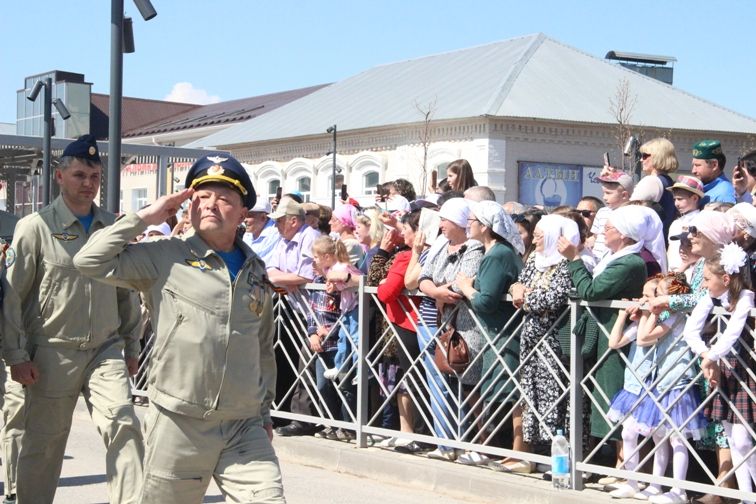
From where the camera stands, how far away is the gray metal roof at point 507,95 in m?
42.9

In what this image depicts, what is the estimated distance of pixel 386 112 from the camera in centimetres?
4584

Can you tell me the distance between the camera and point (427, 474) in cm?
817

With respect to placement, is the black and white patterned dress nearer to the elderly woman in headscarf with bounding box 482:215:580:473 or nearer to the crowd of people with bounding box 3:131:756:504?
the crowd of people with bounding box 3:131:756:504

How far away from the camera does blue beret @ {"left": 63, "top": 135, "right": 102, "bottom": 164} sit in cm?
658

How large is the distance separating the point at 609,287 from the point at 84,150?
329 centimetres

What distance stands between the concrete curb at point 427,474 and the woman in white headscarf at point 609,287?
53cm

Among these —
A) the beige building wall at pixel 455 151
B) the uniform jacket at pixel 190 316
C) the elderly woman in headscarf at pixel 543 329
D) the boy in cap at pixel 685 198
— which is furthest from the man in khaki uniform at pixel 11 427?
the beige building wall at pixel 455 151

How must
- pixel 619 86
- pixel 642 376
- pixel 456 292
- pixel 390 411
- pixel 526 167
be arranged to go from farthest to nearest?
1. pixel 619 86
2. pixel 526 167
3. pixel 390 411
4. pixel 456 292
5. pixel 642 376

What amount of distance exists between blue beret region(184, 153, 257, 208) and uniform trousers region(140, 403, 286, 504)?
956 mm

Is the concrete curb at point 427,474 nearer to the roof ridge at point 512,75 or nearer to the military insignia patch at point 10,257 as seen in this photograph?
the military insignia patch at point 10,257

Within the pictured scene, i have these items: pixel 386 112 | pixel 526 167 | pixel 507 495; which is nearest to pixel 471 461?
pixel 507 495

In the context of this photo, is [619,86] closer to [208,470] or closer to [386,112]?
[386,112]

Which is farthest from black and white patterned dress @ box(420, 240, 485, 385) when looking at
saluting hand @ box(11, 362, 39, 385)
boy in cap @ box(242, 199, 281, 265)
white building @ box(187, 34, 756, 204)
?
white building @ box(187, 34, 756, 204)

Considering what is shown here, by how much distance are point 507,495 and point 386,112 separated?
39.0 metres
